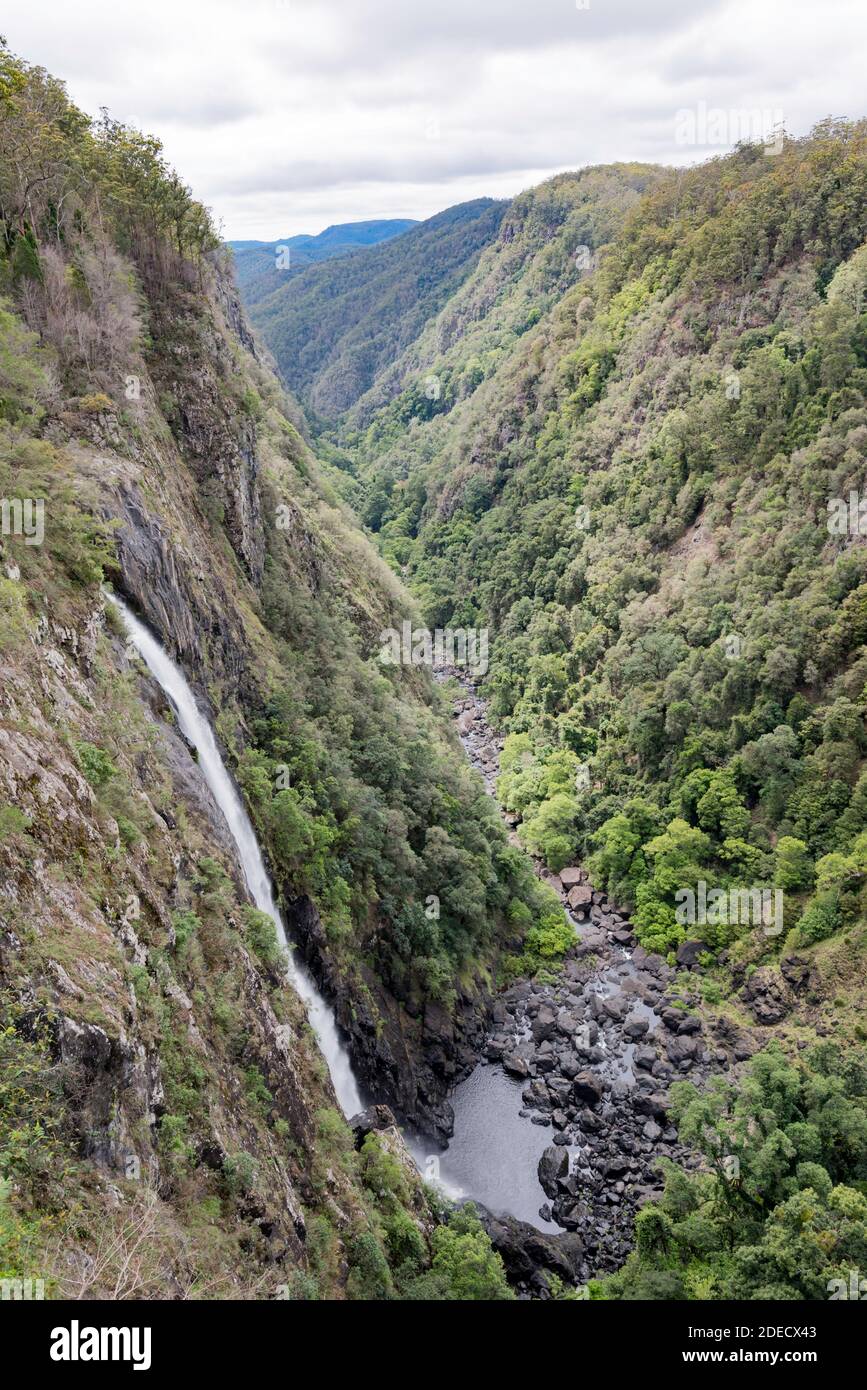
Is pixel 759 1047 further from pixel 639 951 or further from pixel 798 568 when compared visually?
pixel 798 568

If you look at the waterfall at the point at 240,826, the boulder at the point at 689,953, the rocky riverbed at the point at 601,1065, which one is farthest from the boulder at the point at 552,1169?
the boulder at the point at 689,953

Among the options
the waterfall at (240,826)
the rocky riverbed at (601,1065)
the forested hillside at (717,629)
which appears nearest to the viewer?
the waterfall at (240,826)

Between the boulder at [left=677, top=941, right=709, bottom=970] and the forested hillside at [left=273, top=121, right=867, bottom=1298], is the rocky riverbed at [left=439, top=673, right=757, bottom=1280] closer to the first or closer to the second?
the boulder at [left=677, top=941, right=709, bottom=970]

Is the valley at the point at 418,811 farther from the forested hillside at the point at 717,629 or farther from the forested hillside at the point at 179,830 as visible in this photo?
the forested hillside at the point at 717,629

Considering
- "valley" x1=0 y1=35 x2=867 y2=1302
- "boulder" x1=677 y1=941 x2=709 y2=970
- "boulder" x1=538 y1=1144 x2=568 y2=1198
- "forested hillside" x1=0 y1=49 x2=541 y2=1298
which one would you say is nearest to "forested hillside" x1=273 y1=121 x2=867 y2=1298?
"boulder" x1=677 y1=941 x2=709 y2=970

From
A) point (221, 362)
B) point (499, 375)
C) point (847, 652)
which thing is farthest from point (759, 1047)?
point (499, 375)

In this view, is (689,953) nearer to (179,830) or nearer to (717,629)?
(717,629)
